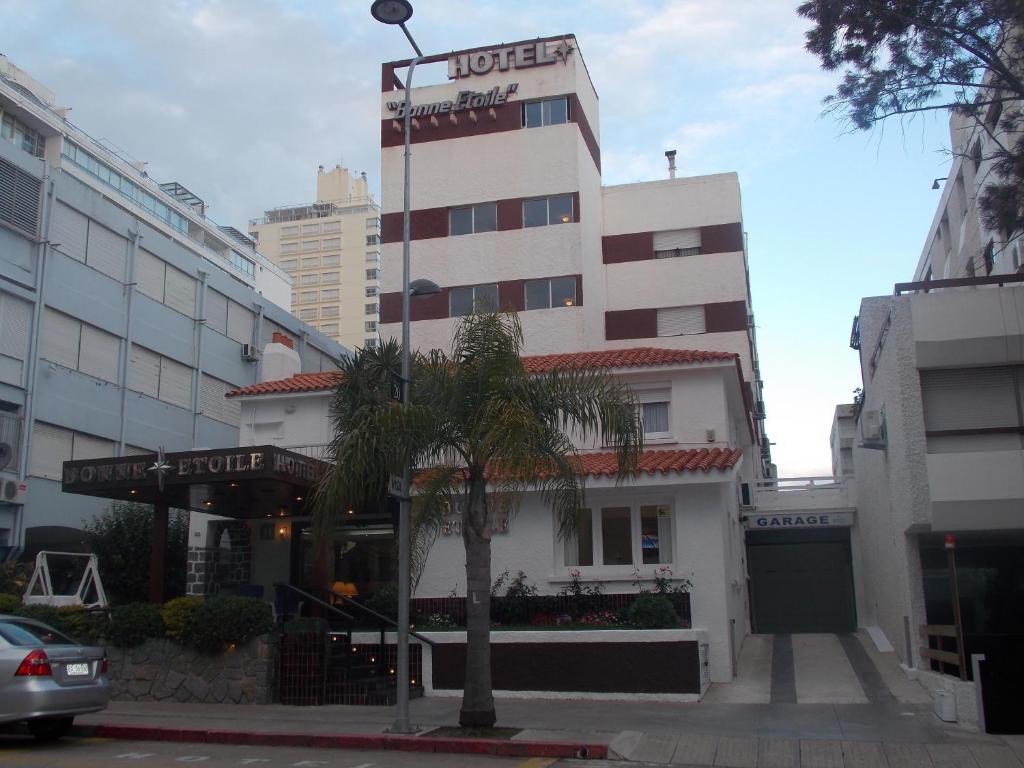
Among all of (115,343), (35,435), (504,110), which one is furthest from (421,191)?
(35,435)

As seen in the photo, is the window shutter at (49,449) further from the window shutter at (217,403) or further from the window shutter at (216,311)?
the window shutter at (216,311)

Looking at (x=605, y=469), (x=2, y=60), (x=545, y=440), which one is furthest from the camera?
(x=2, y=60)

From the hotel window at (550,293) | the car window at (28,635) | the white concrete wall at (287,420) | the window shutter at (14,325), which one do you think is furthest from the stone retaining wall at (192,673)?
the hotel window at (550,293)

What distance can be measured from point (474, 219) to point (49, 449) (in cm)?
1524

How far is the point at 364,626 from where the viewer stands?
18016mm

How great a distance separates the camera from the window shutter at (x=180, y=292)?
1372 inches

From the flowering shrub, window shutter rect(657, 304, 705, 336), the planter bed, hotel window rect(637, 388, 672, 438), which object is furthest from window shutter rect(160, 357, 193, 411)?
the flowering shrub

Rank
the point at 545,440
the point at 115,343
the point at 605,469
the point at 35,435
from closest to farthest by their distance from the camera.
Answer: the point at 545,440 → the point at 605,469 → the point at 35,435 → the point at 115,343

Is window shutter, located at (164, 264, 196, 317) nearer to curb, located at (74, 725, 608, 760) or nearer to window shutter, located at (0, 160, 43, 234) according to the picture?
window shutter, located at (0, 160, 43, 234)

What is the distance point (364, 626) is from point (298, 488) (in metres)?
2.75

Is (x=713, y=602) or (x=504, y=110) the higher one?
(x=504, y=110)

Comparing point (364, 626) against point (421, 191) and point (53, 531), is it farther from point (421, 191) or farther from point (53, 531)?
point (421, 191)

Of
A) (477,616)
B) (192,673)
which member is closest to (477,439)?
(477,616)

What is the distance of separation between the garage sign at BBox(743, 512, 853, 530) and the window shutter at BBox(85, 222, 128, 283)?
68.2 feet
